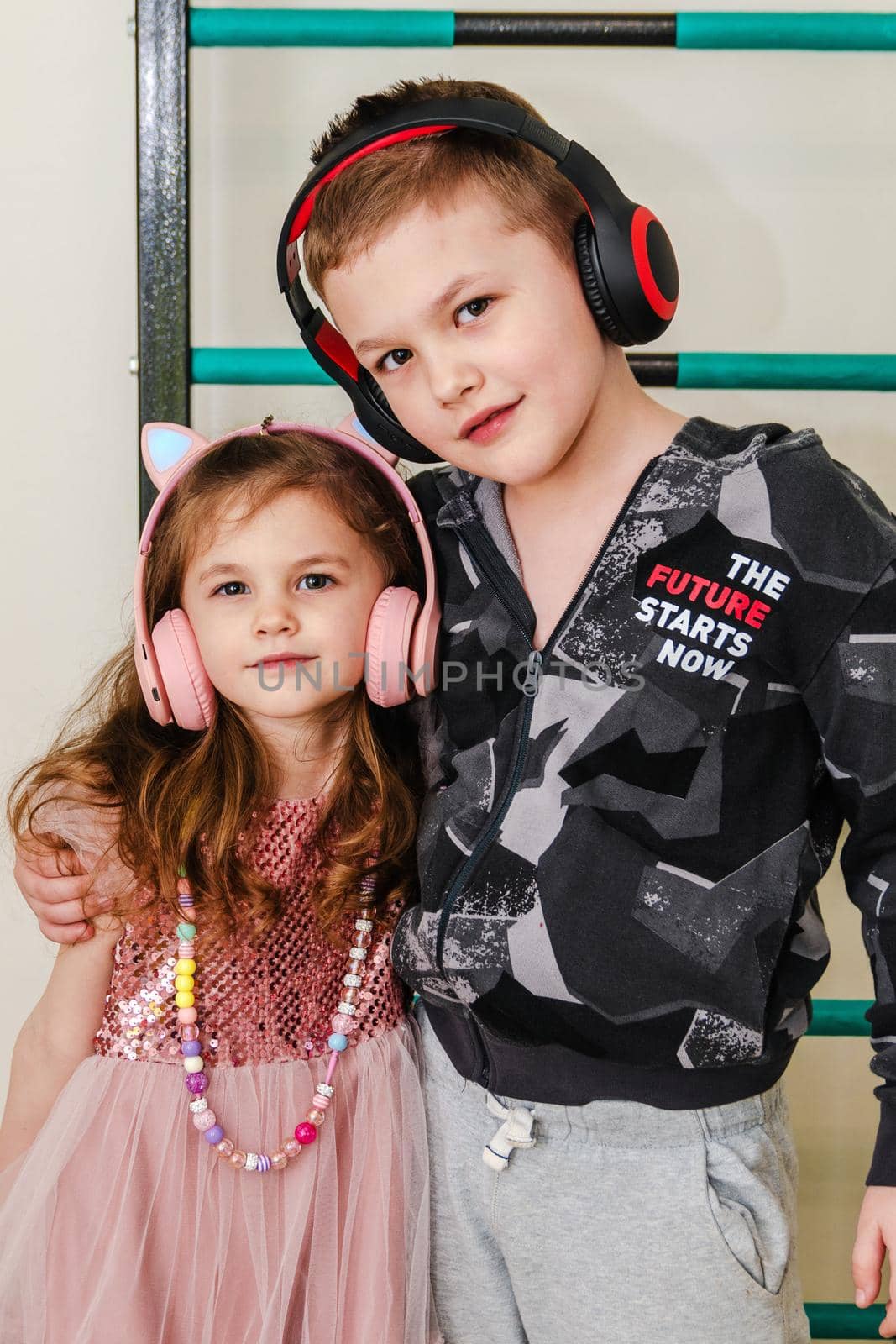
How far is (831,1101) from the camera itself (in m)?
1.45

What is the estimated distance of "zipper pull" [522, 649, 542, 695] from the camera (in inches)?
34.5

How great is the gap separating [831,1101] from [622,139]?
3.76ft

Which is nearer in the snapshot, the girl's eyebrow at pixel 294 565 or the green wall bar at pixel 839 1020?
the girl's eyebrow at pixel 294 565

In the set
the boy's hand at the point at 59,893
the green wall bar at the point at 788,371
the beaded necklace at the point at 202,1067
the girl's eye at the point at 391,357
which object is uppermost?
the green wall bar at the point at 788,371

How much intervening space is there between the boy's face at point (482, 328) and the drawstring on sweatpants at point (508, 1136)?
0.48 metres

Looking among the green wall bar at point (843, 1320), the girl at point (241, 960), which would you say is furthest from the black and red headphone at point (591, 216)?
the green wall bar at point (843, 1320)

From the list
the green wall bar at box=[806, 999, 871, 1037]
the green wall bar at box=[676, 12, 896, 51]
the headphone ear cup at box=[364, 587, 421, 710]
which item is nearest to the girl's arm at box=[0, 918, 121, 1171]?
the headphone ear cup at box=[364, 587, 421, 710]

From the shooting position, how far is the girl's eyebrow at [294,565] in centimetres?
90

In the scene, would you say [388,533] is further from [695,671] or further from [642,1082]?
[642,1082]

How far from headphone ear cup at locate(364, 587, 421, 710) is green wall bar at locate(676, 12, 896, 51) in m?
0.60

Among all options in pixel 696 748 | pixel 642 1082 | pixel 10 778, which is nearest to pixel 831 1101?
pixel 642 1082

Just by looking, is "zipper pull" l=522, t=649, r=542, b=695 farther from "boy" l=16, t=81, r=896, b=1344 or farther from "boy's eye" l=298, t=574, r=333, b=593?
"boy's eye" l=298, t=574, r=333, b=593

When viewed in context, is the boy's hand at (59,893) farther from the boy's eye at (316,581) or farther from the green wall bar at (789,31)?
the green wall bar at (789,31)

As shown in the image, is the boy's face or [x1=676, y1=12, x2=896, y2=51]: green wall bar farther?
[x1=676, y1=12, x2=896, y2=51]: green wall bar
